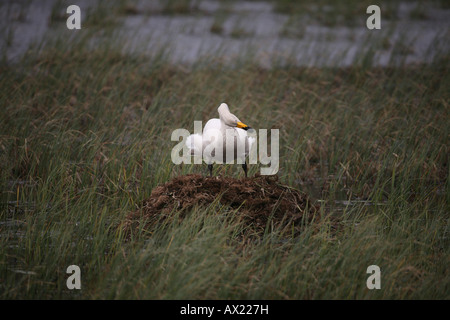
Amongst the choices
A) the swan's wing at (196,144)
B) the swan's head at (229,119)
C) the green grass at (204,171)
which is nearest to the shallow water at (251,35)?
the green grass at (204,171)

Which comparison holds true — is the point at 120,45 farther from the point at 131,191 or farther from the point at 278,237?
the point at 278,237

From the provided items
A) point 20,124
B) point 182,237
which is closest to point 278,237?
point 182,237

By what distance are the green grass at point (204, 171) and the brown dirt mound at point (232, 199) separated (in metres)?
0.15

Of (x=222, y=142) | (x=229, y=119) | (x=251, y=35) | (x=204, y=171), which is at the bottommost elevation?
(x=204, y=171)

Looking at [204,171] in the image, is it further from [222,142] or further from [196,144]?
[222,142]

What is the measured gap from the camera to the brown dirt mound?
19.7 feet

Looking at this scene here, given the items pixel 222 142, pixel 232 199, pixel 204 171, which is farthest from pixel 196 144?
pixel 204 171

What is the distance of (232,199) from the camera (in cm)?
613

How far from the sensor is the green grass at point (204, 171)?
4988 mm

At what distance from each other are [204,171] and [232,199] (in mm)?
1691

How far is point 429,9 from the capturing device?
19453mm

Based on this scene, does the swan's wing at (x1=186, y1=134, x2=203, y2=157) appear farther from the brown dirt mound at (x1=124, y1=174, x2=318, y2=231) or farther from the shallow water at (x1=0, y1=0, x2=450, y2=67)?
the shallow water at (x1=0, y1=0, x2=450, y2=67)
